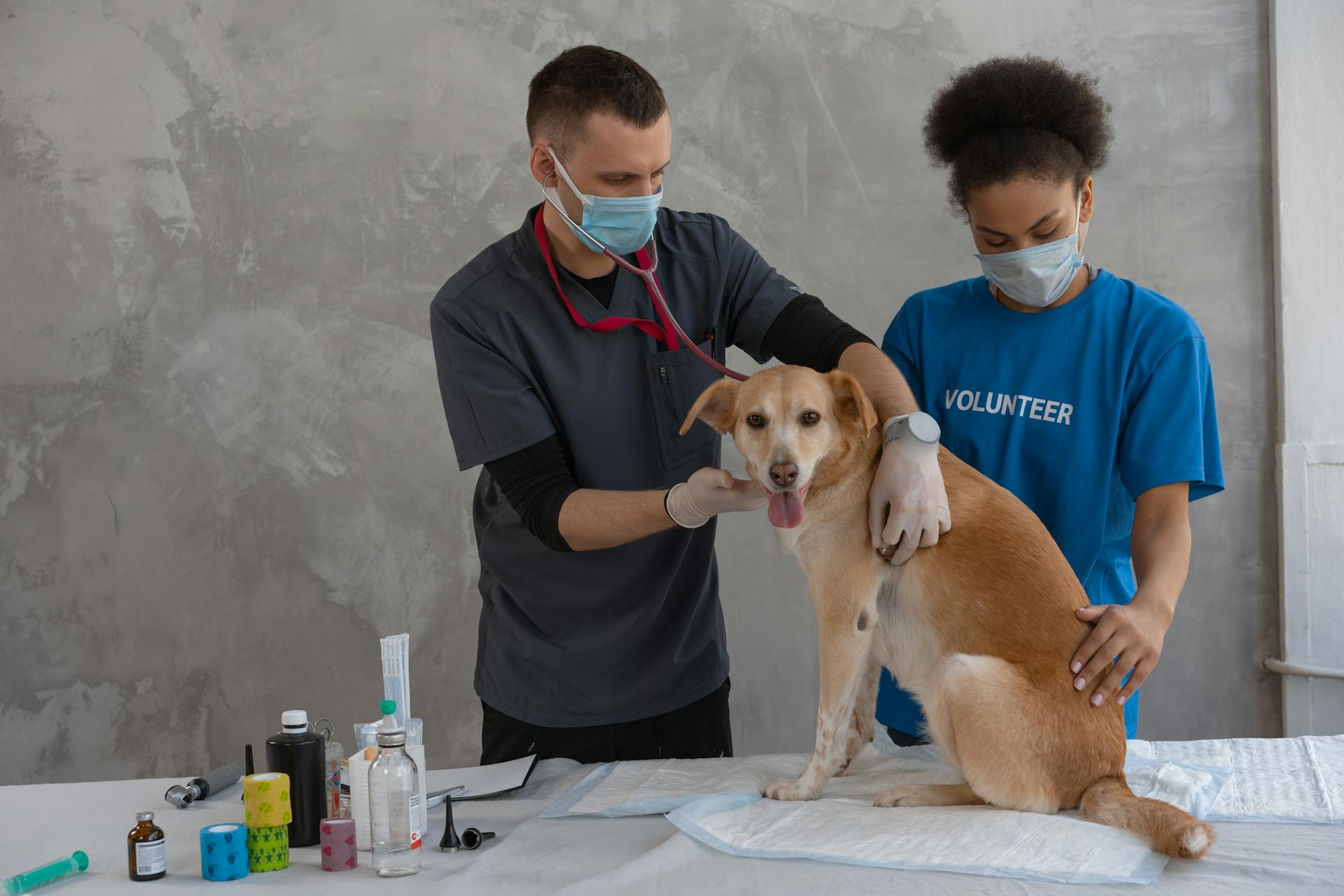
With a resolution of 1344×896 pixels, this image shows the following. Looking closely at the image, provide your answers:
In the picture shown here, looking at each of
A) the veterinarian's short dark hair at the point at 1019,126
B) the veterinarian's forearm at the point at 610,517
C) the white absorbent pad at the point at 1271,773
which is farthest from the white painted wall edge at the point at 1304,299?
the veterinarian's forearm at the point at 610,517

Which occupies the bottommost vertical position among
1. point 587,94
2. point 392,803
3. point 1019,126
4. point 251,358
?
point 392,803

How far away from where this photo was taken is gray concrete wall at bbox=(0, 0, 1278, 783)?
3.75 metres

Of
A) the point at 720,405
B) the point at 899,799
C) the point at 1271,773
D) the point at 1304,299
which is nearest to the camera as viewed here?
the point at 899,799

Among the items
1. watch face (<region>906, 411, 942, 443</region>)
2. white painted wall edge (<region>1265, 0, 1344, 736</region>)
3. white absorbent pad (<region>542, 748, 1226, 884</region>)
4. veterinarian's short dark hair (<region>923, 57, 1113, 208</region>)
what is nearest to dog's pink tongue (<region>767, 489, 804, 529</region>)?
watch face (<region>906, 411, 942, 443</region>)

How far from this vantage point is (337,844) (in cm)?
156

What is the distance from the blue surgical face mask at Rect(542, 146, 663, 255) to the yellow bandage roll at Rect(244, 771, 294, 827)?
1267 millimetres

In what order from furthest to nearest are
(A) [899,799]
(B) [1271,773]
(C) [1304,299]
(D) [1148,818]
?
(C) [1304,299] → (B) [1271,773] → (A) [899,799] → (D) [1148,818]

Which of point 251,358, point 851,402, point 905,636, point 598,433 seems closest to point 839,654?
point 905,636

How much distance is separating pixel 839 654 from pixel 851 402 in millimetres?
515

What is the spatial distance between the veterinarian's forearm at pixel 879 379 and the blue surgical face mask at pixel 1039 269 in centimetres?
29

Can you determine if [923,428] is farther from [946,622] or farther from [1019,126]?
[1019,126]

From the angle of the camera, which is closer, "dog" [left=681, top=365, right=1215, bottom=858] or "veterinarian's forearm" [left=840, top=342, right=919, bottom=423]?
"dog" [left=681, top=365, right=1215, bottom=858]

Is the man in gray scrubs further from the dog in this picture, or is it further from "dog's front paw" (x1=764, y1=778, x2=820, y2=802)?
"dog's front paw" (x1=764, y1=778, x2=820, y2=802)

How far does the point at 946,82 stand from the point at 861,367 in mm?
2030
